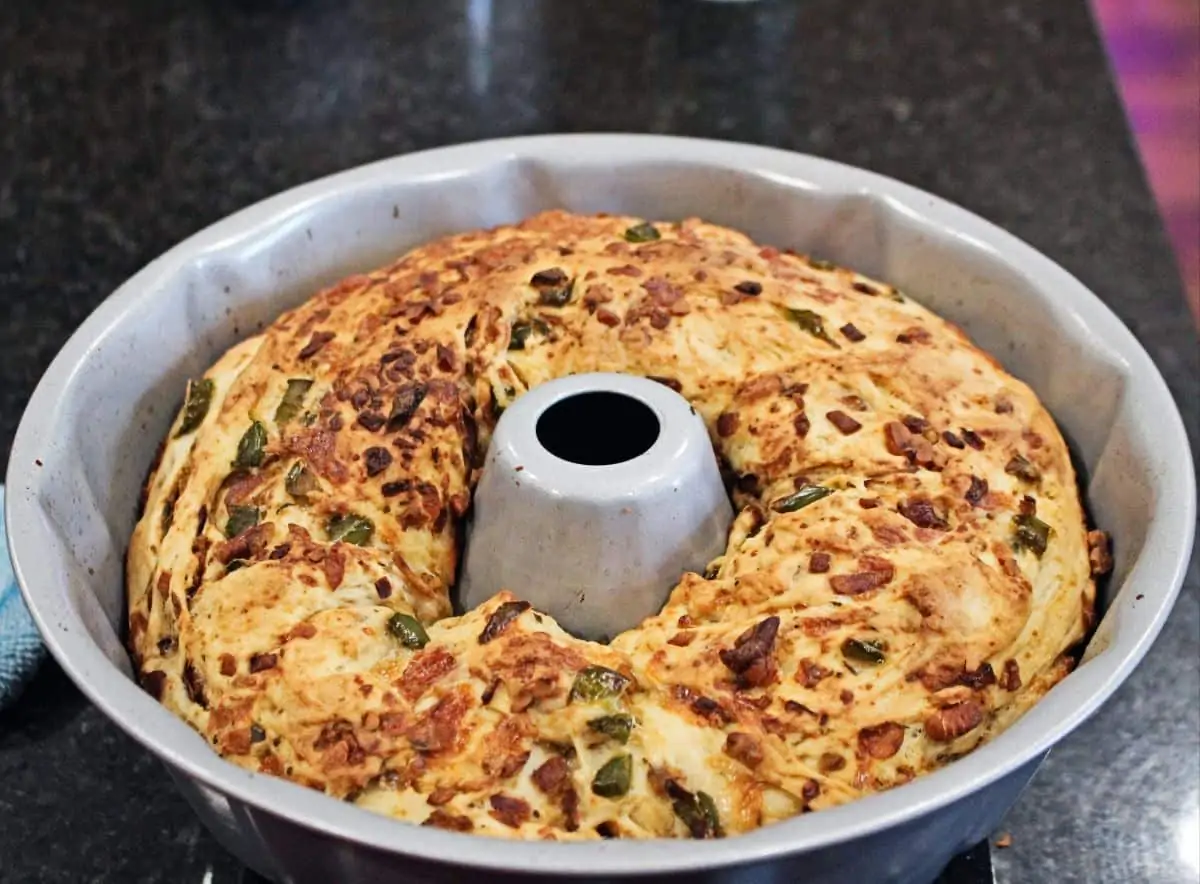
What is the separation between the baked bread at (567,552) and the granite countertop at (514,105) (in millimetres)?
696

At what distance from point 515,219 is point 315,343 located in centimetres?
57

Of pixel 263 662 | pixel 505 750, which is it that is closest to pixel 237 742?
pixel 263 662

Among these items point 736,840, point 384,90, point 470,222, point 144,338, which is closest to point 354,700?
point 736,840

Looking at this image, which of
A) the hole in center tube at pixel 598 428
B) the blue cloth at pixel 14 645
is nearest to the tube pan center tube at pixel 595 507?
the hole in center tube at pixel 598 428

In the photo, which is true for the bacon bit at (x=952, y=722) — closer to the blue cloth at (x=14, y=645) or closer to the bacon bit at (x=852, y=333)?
the bacon bit at (x=852, y=333)

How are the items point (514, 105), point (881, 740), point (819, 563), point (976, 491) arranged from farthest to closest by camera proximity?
point (514, 105)
point (976, 491)
point (819, 563)
point (881, 740)

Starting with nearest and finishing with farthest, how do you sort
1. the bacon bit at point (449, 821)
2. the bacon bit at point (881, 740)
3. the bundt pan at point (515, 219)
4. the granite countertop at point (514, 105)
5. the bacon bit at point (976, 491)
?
1. the bundt pan at point (515, 219)
2. the bacon bit at point (449, 821)
3. the bacon bit at point (881, 740)
4. the bacon bit at point (976, 491)
5. the granite countertop at point (514, 105)

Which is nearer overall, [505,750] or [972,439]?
[505,750]

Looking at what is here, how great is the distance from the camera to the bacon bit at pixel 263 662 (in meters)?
1.52

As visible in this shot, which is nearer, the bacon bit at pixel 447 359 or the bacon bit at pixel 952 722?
the bacon bit at pixel 952 722

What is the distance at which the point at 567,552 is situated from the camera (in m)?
1.64

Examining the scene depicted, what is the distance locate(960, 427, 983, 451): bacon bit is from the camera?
1765mm

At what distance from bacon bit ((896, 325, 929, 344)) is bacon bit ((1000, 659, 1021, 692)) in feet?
1.80

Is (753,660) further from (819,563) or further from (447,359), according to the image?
(447,359)
